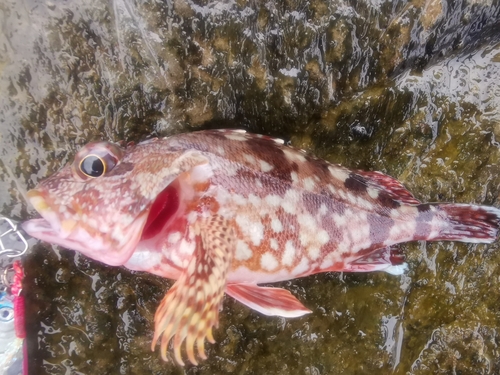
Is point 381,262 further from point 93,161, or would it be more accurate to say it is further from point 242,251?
point 93,161

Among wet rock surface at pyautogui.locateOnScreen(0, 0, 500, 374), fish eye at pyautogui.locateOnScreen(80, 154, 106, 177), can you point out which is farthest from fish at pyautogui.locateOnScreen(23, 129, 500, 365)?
wet rock surface at pyautogui.locateOnScreen(0, 0, 500, 374)

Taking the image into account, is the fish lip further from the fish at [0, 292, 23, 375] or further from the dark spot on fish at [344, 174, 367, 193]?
the dark spot on fish at [344, 174, 367, 193]

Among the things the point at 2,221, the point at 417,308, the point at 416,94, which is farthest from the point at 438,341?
the point at 2,221

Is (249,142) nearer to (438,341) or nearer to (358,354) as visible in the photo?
(358,354)

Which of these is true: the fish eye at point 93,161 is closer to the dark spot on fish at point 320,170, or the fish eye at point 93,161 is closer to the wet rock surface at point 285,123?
the wet rock surface at point 285,123

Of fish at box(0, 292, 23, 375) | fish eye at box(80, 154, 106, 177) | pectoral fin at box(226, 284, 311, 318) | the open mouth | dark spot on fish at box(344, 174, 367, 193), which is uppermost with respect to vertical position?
fish eye at box(80, 154, 106, 177)

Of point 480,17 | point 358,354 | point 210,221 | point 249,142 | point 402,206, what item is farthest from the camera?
point 358,354
